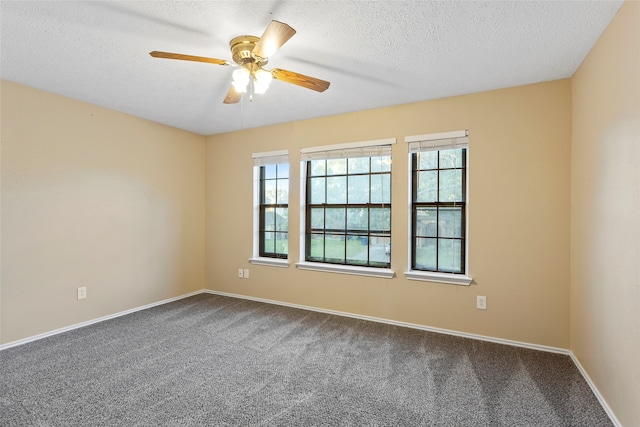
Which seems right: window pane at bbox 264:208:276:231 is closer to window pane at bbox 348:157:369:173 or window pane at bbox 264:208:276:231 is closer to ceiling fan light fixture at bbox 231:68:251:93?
window pane at bbox 348:157:369:173

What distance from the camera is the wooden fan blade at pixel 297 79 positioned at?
2.10 m

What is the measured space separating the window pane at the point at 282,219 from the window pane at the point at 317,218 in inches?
14.7

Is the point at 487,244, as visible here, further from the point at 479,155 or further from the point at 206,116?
the point at 206,116

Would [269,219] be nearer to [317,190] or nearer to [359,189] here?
[317,190]

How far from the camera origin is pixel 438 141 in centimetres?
324

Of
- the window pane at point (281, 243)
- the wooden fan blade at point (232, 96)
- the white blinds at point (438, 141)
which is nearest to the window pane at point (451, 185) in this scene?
the white blinds at point (438, 141)

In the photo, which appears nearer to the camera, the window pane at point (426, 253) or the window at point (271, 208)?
the window pane at point (426, 253)

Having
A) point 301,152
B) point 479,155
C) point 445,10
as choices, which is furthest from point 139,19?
point 479,155

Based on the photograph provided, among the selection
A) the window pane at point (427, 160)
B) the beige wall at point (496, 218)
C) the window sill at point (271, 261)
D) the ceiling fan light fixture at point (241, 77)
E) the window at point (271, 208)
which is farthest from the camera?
the window at point (271, 208)

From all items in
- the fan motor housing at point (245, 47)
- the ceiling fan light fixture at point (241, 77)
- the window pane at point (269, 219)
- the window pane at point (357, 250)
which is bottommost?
the window pane at point (357, 250)

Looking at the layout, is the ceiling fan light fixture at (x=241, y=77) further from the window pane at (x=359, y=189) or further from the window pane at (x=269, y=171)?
the window pane at (x=269, y=171)

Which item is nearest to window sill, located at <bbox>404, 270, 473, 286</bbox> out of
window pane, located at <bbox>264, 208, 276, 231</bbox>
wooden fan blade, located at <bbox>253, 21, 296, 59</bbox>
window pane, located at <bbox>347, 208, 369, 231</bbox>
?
window pane, located at <bbox>347, 208, 369, 231</bbox>

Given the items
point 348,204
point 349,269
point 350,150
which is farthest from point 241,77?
point 349,269

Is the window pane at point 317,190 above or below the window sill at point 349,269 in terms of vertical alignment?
above
